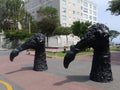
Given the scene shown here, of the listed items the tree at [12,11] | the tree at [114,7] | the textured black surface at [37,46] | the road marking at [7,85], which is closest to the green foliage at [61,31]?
the tree at [12,11]

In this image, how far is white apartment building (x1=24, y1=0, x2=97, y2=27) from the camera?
80.1m

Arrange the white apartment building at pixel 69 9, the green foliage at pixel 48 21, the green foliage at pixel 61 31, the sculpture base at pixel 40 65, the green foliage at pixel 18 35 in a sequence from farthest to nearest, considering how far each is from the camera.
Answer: the white apartment building at pixel 69 9 → the green foliage at pixel 61 31 → the green foliage at pixel 48 21 → the green foliage at pixel 18 35 → the sculpture base at pixel 40 65

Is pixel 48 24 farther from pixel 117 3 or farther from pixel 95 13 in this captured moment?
pixel 95 13

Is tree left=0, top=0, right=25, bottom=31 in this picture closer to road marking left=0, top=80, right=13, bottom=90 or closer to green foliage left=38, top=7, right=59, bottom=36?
green foliage left=38, top=7, right=59, bottom=36

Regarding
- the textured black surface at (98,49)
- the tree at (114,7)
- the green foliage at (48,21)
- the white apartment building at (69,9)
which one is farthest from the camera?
the white apartment building at (69,9)

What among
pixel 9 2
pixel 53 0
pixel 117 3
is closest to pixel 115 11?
pixel 117 3

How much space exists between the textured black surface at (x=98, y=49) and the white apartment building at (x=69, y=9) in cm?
7023

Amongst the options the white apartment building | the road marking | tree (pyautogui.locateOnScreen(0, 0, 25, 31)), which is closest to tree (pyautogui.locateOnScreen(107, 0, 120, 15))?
the road marking

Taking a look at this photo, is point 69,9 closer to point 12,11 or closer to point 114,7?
point 12,11

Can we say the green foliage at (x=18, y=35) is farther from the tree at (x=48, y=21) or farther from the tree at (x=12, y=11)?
the tree at (x=12, y=11)

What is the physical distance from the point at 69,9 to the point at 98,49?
249 ft

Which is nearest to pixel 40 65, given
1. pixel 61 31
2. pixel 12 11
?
pixel 61 31

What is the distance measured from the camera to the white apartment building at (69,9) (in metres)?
80.1

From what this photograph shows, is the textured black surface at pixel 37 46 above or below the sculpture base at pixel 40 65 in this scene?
above
